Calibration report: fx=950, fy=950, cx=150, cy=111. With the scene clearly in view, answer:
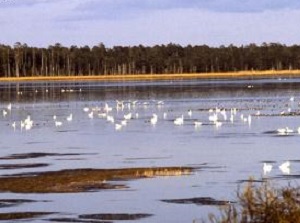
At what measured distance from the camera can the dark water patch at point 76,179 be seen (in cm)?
2002

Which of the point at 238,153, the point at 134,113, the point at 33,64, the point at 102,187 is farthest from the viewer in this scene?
the point at 33,64

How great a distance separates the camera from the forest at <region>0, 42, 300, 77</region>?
575 ft

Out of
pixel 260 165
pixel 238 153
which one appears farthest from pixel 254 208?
pixel 238 153

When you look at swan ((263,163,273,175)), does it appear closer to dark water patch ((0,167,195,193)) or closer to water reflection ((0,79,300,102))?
dark water patch ((0,167,195,193))

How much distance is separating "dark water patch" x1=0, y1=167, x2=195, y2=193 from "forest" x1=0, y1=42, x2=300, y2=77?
150 m

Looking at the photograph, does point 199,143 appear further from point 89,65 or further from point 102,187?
point 89,65

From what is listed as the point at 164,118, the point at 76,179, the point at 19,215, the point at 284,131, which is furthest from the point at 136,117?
the point at 19,215

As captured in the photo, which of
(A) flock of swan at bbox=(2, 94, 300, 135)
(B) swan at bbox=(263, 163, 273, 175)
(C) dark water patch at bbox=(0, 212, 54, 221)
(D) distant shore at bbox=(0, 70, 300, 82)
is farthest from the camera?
(D) distant shore at bbox=(0, 70, 300, 82)

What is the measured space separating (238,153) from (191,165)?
253 cm

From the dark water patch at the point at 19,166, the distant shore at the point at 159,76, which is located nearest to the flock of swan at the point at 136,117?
the dark water patch at the point at 19,166

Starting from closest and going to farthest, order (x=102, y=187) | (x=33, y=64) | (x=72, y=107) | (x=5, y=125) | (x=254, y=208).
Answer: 1. (x=254, y=208)
2. (x=102, y=187)
3. (x=5, y=125)
4. (x=72, y=107)
5. (x=33, y=64)

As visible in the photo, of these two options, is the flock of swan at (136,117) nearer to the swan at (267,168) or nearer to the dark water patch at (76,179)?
the dark water patch at (76,179)

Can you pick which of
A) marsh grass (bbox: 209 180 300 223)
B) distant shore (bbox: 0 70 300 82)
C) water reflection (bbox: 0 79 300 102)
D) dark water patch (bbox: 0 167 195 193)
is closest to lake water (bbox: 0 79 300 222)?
dark water patch (bbox: 0 167 195 193)

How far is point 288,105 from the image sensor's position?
5156cm
